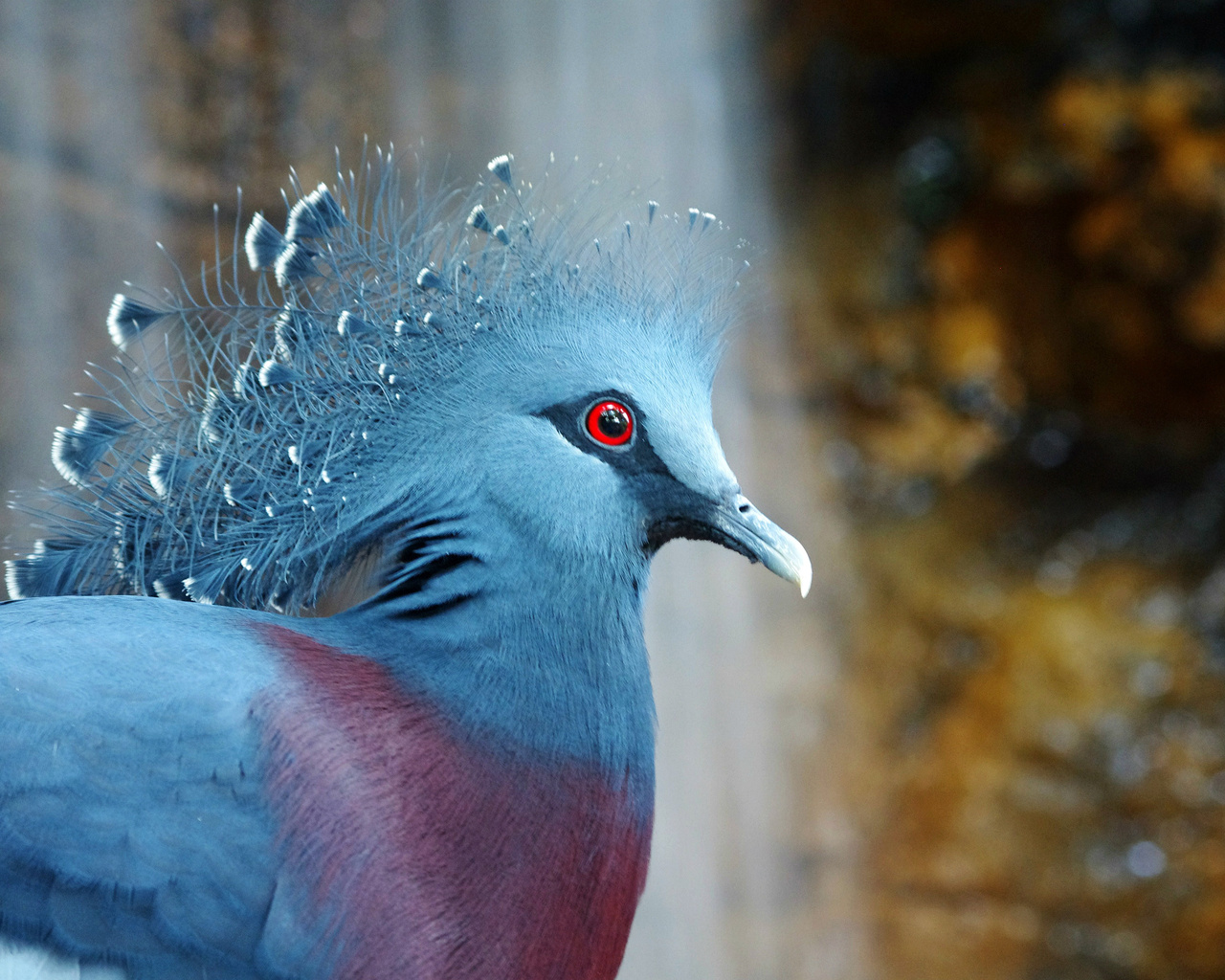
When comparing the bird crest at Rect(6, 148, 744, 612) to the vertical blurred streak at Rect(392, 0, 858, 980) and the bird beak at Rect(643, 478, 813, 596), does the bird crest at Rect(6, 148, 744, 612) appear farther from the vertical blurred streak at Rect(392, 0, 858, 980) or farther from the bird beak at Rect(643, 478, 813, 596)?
the vertical blurred streak at Rect(392, 0, 858, 980)

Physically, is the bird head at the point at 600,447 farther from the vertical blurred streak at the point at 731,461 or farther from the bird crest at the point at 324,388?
the vertical blurred streak at the point at 731,461

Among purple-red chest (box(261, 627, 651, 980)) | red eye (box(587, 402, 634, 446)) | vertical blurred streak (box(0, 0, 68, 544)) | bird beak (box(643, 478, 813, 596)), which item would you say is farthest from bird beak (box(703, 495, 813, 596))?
vertical blurred streak (box(0, 0, 68, 544))

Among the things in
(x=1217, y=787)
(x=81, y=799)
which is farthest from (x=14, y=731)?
(x=1217, y=787)

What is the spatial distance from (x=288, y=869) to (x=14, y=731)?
0.26 meters

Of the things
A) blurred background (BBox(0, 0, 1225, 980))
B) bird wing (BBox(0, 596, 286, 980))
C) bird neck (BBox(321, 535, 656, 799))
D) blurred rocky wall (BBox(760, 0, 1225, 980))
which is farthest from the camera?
blurred rocky wall (BBox(760, 0, 1225, 980))

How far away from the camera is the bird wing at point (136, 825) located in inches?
38.4

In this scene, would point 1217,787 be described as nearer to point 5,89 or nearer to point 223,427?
point 223,427

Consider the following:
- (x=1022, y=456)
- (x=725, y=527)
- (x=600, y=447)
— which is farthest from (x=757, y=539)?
(x=1022, y=456)

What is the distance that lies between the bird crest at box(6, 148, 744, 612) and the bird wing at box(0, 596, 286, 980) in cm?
21

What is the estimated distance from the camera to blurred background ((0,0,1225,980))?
367 cm

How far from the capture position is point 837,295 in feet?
15.3

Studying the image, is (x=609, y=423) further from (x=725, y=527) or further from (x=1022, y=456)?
(x=1022, y=456)

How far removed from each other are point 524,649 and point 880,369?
370 cm

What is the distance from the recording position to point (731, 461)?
463cm
